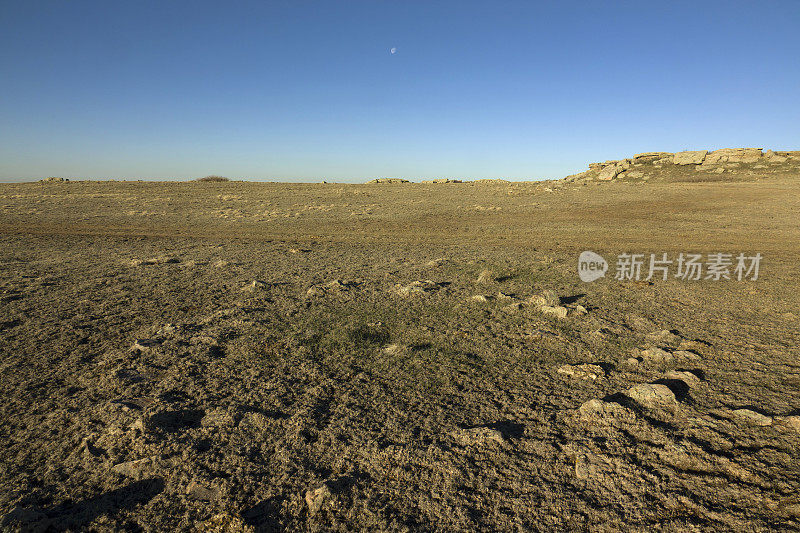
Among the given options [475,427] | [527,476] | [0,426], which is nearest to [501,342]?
[475,427]

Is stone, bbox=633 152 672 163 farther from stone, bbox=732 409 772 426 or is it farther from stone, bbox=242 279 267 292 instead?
stone, bbox=732 409 772 426

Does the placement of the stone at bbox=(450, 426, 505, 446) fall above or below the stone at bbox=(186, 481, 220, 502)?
above

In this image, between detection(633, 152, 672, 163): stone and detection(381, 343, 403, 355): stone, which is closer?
detection(381, 343, 403, 355): stone

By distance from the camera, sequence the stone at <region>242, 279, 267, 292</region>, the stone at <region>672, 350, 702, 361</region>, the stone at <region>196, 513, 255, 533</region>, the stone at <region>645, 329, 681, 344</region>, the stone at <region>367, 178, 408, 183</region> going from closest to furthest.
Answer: the stone at <region>196, 513, 255, 533</region> → the stone at <region>672, 350, 702, 361</region> → the stone at <region>645, 329, 681, 344</region> → the stone at <region>242, 279, 267, 292</region> → the stone at <region>367, 178, 408, 183</region>

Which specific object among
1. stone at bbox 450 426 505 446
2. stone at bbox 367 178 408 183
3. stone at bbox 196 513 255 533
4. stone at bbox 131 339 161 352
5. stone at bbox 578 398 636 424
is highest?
stone at bbox 367 178 408 183

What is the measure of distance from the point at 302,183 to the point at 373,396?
2660cm

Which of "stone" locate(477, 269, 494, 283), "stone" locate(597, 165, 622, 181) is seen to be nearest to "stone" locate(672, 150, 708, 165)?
"stone" locate(597, 165, 622, 181)

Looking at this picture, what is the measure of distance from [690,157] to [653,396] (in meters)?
37.6

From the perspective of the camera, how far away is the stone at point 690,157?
32094mm

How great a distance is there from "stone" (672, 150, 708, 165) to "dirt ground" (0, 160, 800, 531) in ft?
102

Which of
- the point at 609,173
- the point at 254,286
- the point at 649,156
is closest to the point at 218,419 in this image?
the point at 254,286

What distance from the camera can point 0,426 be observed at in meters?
2.52

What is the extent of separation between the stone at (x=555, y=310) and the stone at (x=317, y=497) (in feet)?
9.96

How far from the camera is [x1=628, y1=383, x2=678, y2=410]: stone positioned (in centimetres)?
262
